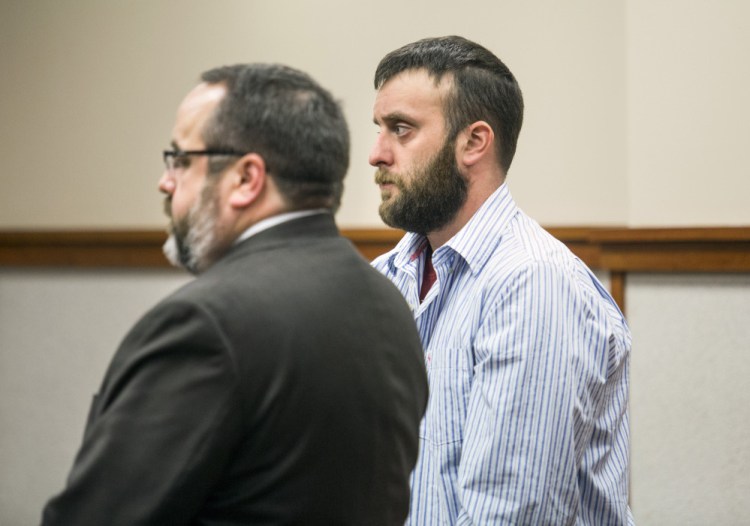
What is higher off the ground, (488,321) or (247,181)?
(247,181)

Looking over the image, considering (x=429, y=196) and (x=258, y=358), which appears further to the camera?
(x=429, y=196)

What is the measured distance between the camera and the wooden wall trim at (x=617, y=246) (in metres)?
2.68

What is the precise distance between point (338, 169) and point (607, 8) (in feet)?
6.28

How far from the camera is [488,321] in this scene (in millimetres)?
1502

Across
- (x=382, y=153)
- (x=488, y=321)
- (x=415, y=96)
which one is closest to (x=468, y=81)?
(x=415, y=96)

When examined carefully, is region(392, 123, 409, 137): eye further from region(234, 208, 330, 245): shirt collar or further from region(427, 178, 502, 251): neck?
region(234, 208, 330, 245): shirt collar

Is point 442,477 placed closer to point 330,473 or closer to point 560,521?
point 560,521

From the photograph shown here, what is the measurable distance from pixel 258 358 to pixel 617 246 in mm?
1996

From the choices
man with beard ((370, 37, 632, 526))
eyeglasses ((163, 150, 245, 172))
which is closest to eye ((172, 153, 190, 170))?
eyeglasses ((163, 150, 245, 172))

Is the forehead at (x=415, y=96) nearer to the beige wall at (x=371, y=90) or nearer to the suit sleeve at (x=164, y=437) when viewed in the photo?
the suit sleeve at (x=164, y=437)

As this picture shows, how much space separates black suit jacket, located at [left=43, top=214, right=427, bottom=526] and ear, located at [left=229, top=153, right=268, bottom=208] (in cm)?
5

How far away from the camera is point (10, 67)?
3.67 metres

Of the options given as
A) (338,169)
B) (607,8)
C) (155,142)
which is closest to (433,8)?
(607,8)

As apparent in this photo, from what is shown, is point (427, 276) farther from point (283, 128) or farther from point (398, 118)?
point (283, 128)
